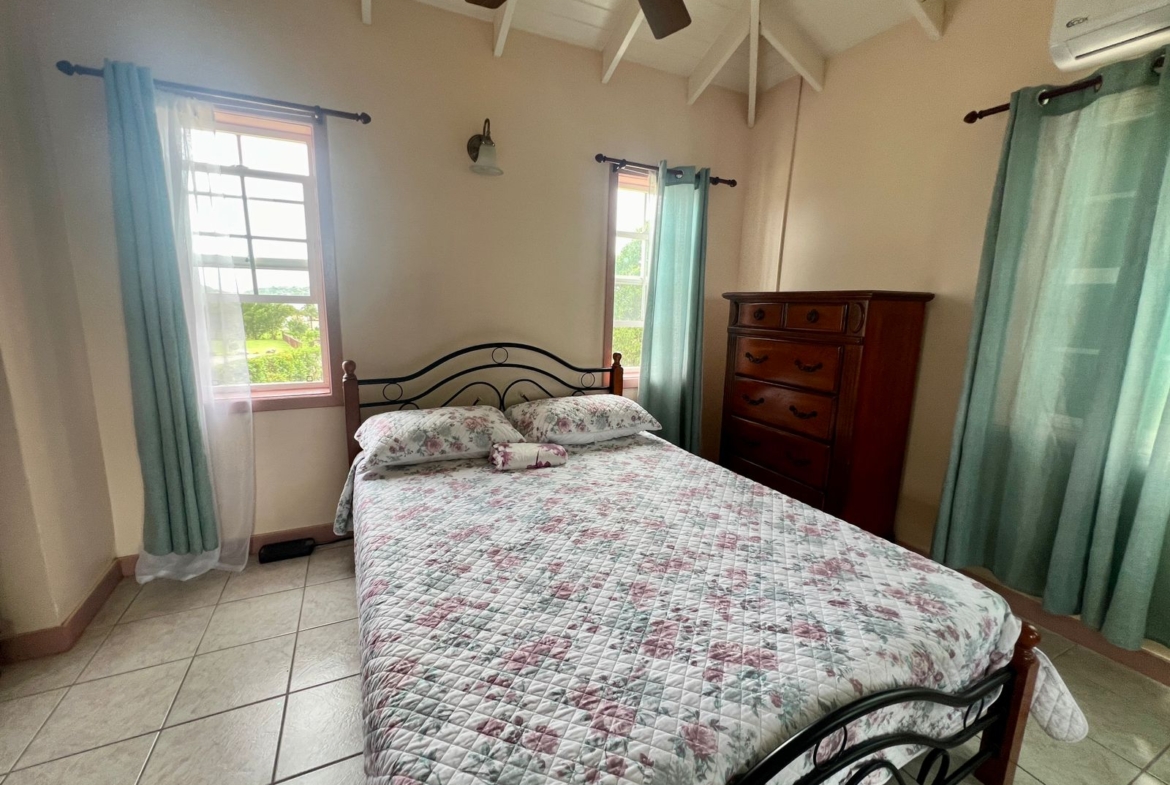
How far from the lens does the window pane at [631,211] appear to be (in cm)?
293

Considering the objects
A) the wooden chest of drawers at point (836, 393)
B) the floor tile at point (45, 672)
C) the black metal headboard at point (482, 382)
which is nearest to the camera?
the floor tile at point (45, 672)

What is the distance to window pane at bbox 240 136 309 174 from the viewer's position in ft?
7.18

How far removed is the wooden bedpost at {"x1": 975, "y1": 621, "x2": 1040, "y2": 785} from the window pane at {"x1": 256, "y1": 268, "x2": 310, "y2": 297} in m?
2.95

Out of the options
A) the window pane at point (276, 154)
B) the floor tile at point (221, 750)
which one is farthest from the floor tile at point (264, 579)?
the window pane at point (276, 154)

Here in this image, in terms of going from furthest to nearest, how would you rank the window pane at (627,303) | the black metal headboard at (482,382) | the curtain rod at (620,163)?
the window pane at (627,303) → the curtain rod at (620,163) → the black metal headboard at (482,382)

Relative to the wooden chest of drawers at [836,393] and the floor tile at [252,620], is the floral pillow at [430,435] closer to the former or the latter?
the floor tile at [252,620]

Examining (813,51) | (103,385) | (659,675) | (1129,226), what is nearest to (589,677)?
(659,675)

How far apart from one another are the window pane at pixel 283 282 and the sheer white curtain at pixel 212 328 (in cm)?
10

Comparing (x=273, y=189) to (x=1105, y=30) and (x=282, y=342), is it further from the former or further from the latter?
(x=1105, y=30)

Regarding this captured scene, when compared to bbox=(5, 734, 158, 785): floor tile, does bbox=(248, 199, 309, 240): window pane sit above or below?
above

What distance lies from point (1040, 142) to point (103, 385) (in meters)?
3.96

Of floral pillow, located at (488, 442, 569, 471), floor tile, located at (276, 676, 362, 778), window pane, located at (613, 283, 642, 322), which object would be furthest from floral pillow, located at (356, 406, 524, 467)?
window pane, located at (613, 283, 642, 322)

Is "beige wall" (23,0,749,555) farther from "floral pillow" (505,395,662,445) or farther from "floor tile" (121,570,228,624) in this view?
"floral pillow" (505,395,662,445)

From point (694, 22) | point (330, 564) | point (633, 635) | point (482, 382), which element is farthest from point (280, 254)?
point (694, 22)
